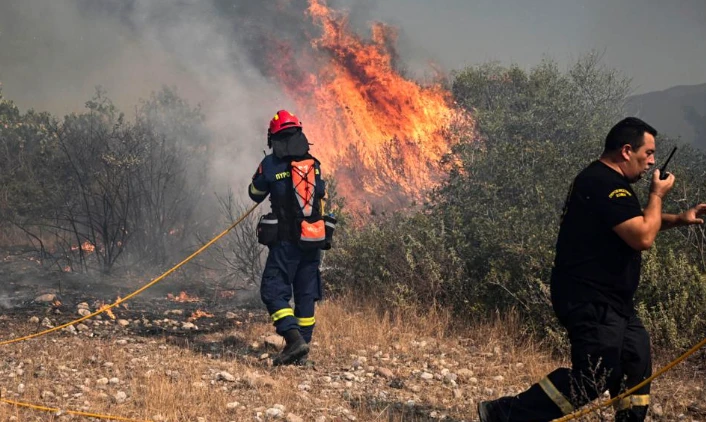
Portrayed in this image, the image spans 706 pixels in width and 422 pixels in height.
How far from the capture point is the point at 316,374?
4.98m

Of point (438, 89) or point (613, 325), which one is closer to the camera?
point (613, 325)

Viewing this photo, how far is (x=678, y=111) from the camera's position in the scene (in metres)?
35.0

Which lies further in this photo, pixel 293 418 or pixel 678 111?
pixel 678 111

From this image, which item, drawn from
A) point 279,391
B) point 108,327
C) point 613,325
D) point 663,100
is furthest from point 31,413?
point 663,100

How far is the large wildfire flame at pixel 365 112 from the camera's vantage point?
41.1ft

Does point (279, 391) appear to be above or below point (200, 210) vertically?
below

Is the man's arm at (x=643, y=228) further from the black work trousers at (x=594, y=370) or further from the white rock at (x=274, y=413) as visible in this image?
the white rock at (x=274, y=413)

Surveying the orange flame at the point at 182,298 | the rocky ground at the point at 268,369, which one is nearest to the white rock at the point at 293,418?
the rocky ground at the point at 268,369

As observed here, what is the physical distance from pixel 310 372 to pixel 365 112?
28.8 ft

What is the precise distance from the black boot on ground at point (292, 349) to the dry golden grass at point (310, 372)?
→ 0.08 meters

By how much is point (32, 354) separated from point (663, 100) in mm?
39302

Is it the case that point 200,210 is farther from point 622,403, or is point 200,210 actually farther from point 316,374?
point 622,403

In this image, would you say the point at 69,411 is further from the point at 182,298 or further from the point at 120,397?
the point at 182,298

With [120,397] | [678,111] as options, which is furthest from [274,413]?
[678,111]
